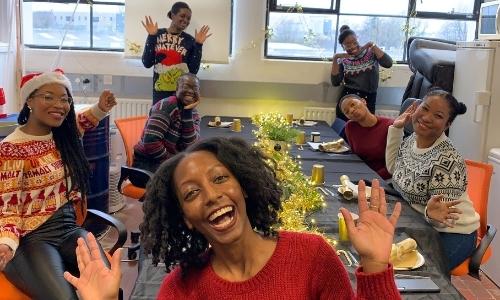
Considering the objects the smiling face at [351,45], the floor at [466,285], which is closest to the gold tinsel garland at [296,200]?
the floor at [466,285]

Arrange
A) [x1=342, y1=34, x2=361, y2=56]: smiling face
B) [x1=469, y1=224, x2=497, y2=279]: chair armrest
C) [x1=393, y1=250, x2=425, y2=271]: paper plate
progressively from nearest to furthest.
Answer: [x1=393, y1=250, x2=425, y2=271]: paper plate → [x1=469, y1=224, x2=497, y2=279]: chair armrest → [x1=342, y1=34, x2=361, y2=56]: smiling face

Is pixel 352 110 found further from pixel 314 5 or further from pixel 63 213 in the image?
pixel 314 5

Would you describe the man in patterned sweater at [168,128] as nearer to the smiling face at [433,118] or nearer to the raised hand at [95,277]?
the smiling face at [433,118]

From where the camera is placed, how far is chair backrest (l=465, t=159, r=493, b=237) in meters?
2.50

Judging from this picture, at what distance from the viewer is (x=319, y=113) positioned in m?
5.60

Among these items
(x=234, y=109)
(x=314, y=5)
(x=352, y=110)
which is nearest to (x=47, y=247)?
(x=352, y=110)

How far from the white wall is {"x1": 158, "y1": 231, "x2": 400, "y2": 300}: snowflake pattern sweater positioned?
4351 mm

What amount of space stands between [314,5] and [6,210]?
4.29 m

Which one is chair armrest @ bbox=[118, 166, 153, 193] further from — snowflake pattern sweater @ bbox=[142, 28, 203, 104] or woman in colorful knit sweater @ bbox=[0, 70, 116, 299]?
snowflake pattern sweater @ bbox=[142, 28, 203, 104]

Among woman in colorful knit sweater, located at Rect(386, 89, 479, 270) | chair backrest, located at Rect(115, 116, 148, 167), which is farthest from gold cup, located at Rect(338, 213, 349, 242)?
chair backrest, located at Rect(115, 116, 148, 167)

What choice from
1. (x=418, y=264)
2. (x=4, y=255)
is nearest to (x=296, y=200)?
(x=418, y=264)

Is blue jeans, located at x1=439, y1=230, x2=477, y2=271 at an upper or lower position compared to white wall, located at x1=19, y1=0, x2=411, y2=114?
lower

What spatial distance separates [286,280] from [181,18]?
3.67 metres

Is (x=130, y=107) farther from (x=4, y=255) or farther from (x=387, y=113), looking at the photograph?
(x=4, y=255)
